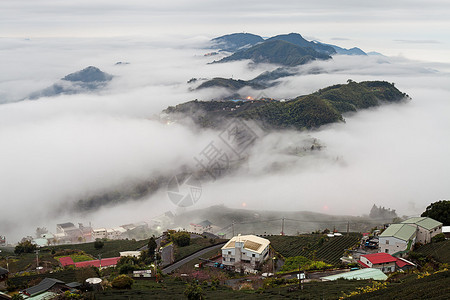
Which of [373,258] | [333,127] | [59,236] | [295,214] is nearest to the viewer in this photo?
[373,258]

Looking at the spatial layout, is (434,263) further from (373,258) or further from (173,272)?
(173,272)

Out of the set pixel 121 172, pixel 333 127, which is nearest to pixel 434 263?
pixel 333 127

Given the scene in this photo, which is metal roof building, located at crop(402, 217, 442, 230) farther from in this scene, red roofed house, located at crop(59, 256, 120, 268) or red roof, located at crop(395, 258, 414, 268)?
red roofed house, located at crop(59, 256, 120, 268)

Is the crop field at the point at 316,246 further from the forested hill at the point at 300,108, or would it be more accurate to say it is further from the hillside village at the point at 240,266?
the forested hill at the point at 300,108

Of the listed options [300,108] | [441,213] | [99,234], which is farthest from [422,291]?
[300,108]

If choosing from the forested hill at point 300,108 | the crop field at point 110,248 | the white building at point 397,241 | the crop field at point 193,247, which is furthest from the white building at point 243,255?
the forested hill at point 300,108
